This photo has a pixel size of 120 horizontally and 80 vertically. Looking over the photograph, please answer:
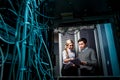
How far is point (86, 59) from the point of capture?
162 cm

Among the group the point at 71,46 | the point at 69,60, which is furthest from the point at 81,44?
the point at 69,60

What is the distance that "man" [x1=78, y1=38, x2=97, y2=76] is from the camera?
1543 millimetres

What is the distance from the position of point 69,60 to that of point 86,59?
22 cm

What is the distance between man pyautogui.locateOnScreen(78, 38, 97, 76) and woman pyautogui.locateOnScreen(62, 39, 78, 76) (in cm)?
9

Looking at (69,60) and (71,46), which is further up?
(71,46)

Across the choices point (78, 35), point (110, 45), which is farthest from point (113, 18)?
point (78, 35)

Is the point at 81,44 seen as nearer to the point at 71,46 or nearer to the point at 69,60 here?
the point at 71,46

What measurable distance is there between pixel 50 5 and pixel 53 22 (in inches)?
9.6

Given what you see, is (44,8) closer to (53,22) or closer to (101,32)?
(53,22)

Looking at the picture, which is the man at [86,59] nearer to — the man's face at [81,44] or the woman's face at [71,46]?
the man's face at [81,44]

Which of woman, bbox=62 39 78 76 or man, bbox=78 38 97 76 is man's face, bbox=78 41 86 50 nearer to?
man, bbox=78 38 97 76

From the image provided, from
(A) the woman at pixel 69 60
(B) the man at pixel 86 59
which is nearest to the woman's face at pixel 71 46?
(A) the woman at pixel 69 60

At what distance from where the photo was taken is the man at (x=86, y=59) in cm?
154

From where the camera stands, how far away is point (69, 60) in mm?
1621
